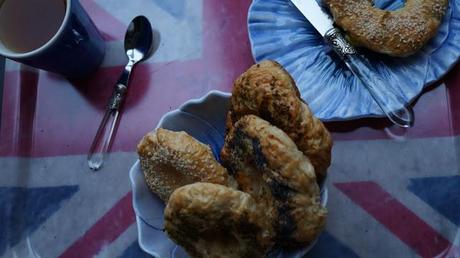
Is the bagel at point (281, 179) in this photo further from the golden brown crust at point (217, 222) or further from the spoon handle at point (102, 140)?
the spoon handle at point (102, 140)

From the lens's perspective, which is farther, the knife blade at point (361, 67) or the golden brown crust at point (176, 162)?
the knife blade at point (361, 67)

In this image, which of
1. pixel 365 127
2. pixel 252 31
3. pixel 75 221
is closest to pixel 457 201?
pixel 365 127

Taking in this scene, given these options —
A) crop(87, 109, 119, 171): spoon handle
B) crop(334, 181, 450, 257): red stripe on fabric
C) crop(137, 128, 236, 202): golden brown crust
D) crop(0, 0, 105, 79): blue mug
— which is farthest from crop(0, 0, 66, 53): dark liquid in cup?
Result: crop(334, 181, 450, 257): red stripe on fabric

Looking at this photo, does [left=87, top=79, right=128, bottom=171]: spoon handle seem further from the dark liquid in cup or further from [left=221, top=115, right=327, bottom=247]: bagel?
[left=221, top=115, right=327, bottom=247]: bagel

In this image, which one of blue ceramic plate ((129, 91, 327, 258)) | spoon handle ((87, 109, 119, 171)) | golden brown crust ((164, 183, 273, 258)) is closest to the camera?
golden brown crust ((164, 183, 273, 258))

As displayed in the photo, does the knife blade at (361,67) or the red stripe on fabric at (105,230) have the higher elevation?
the knife blade at (361,67)

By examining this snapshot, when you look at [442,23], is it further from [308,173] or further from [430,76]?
[308,173]

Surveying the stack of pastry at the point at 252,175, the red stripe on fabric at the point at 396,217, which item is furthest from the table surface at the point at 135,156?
the stack of pastry at the point at 252,175
